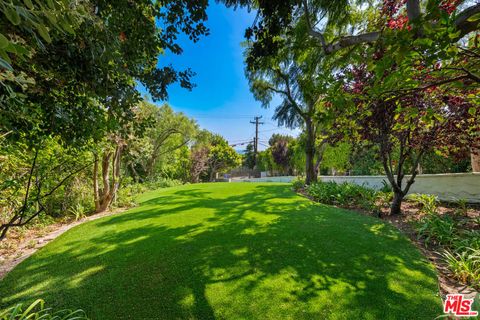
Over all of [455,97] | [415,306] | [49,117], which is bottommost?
[415,306]

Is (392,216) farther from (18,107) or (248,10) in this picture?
(18,107)

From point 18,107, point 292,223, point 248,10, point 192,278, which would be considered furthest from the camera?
point 292,223

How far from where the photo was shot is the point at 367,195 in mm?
6430

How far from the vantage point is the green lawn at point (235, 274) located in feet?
6.97

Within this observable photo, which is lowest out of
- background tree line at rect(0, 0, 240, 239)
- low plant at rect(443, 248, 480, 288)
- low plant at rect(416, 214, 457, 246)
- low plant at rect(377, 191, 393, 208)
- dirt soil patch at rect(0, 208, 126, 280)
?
dirt soil patch at rect(0, 208, 126, 280)

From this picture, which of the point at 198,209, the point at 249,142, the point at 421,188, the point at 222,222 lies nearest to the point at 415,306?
the point at 222,222

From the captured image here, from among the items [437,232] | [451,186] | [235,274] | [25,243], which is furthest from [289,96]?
[25,243]

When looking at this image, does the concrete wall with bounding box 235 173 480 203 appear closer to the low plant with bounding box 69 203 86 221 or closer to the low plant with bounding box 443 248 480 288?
the low plant with bounding box 443 248 480 288

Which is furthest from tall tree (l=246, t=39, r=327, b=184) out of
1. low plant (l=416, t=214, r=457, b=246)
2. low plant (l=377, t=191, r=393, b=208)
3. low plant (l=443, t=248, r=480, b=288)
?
low plant (l=443, t=248, r=480, b=288)

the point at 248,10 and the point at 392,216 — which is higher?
the point at 248,10

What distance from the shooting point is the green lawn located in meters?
2.12

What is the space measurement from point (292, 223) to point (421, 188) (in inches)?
199

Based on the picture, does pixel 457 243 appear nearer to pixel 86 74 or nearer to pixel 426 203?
pixel 426 203

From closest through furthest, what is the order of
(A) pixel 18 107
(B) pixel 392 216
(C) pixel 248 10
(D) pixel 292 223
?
1. (A) pixel 18 107
2. (C) pixel 248 10
3. (D) pixel 292 223
4. (B) pixel 392 216
